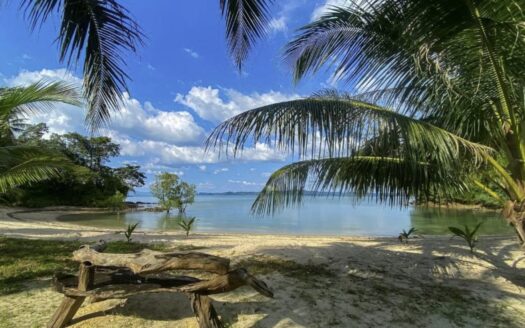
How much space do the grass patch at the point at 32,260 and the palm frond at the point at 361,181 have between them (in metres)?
2.98

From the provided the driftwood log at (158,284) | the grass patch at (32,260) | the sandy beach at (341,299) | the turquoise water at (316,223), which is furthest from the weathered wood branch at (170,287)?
the turquoise water at (316,223)

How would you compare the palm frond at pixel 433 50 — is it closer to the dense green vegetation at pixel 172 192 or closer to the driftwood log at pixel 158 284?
the driftwood log at pixel 158 284

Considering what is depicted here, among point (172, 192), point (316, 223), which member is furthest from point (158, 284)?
point (172, 192)

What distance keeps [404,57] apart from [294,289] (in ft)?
9.30

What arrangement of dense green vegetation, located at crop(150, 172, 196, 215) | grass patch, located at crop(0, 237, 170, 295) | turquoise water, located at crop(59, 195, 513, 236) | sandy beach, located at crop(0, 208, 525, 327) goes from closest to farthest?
1. sandy beach, located at crop(0, 208, 525, 327)
2. grass patch, located at crop(0, 237, 170, 295)
3. turquoise water, located at crop(59, 195, 513, 236)
4. dense green vegetation, located at crop(150, 172, 196, 215)

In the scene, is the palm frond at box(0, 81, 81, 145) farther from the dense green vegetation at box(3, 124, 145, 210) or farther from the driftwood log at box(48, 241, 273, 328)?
the dense green vegetation at box(3, 124, 145, 210)

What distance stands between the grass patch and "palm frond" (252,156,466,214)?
2976 mm

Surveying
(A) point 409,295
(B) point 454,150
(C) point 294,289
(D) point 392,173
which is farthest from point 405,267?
(B) point 454,150

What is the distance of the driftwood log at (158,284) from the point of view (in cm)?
322

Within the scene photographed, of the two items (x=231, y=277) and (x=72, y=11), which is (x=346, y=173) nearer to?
(x=231, y=277)

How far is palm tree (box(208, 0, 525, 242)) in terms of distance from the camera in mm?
2709

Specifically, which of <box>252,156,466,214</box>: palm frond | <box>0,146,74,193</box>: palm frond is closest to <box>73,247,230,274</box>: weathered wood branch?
<box>252,156,466,214</box>: palm frond

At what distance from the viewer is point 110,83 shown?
3.64 m

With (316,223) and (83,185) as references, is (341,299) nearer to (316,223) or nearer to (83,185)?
(316,223)
